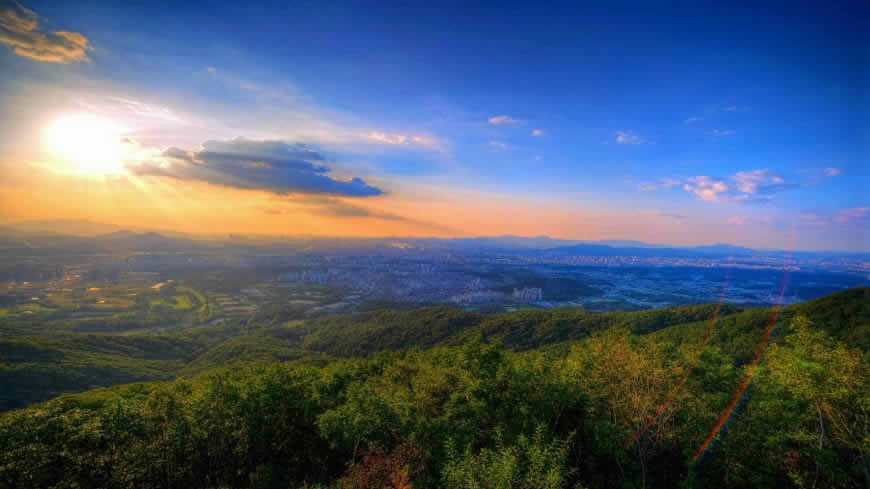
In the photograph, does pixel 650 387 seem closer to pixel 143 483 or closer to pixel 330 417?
pixel 330 417

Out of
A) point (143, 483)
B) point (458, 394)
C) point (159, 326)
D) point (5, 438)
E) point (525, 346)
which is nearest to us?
point (5, 438)

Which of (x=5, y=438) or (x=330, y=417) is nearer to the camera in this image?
(x=5, y=438)

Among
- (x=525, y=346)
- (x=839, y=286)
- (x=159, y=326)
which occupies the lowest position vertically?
(x=159, y=326)

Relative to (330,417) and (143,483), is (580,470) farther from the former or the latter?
(143,483)

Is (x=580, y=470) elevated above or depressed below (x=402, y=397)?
below

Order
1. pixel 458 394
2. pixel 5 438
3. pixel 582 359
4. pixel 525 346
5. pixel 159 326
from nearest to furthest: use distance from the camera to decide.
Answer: pixel 5 438 < pixel 458 394 < pixel 582 359 < pixel 525 346 < pixel 159 326

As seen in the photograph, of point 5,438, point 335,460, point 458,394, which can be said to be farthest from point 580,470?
point 5,438

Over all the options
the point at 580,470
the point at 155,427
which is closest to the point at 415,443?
the point at 580,470
